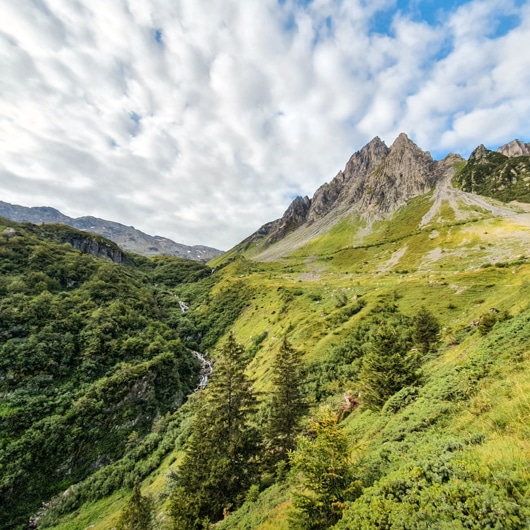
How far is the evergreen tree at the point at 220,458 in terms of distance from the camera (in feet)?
60.5

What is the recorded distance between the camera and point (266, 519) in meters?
14.7

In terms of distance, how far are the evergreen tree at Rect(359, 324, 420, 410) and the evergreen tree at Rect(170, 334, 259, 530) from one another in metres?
10.0

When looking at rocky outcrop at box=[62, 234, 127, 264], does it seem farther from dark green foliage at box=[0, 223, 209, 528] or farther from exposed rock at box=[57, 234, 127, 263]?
dark green foliage at box=[0, 223, 209, 528]

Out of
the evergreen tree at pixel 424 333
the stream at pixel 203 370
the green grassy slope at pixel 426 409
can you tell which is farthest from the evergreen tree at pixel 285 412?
the stream at pixel 203 370

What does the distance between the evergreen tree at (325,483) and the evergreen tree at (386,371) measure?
1108 centimetres

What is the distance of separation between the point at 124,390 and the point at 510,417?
57.7m

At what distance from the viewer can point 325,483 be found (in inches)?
428

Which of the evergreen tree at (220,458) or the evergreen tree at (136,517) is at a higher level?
the evergreen tree at (220,458)

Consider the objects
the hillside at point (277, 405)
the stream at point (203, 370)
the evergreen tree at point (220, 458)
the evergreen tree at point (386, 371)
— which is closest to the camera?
the hillside at point (277, 405)

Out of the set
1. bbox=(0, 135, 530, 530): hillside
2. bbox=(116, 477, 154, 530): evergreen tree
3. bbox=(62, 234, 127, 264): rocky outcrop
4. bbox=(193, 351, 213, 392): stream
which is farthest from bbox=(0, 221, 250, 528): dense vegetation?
bbox=(62, 234, 127, 264): rocky outcrop

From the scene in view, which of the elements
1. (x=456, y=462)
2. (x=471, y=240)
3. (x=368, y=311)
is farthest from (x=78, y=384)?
(x=471, y=240)

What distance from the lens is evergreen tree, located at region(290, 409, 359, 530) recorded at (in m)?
10.6

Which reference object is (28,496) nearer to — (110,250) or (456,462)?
(456,462)

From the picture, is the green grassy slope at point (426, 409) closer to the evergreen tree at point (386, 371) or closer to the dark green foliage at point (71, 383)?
the evergreen tree at point (386, 371)
